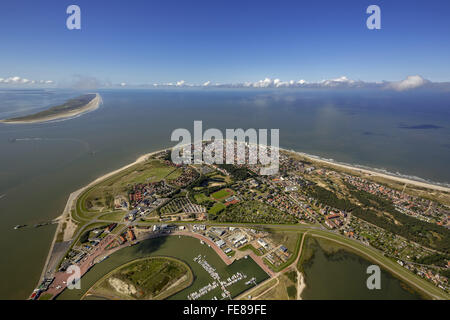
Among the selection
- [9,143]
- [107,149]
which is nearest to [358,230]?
[107,149]

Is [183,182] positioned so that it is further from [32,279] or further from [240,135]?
[240,135]

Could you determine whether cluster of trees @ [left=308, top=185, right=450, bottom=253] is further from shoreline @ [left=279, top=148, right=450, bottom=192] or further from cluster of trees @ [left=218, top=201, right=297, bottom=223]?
shoreline @ [left=279, top=148, right=450, bottom=192]

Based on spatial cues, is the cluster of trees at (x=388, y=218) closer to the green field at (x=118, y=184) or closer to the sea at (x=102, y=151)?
the sea at (x=102, y=151)

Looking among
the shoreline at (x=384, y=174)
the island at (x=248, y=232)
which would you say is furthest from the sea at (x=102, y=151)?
the island at (x=248, y=232)

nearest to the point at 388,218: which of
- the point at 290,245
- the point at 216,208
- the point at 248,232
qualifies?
the point at 290,245

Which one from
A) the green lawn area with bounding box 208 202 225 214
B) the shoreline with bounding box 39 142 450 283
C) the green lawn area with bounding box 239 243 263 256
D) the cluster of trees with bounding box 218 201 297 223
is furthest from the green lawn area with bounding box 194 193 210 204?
the shoreline with bounding box 39 142 450 283

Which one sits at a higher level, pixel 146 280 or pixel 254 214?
pixel 254 214

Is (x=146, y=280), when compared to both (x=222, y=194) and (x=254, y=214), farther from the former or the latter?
(x=222, y=194)
